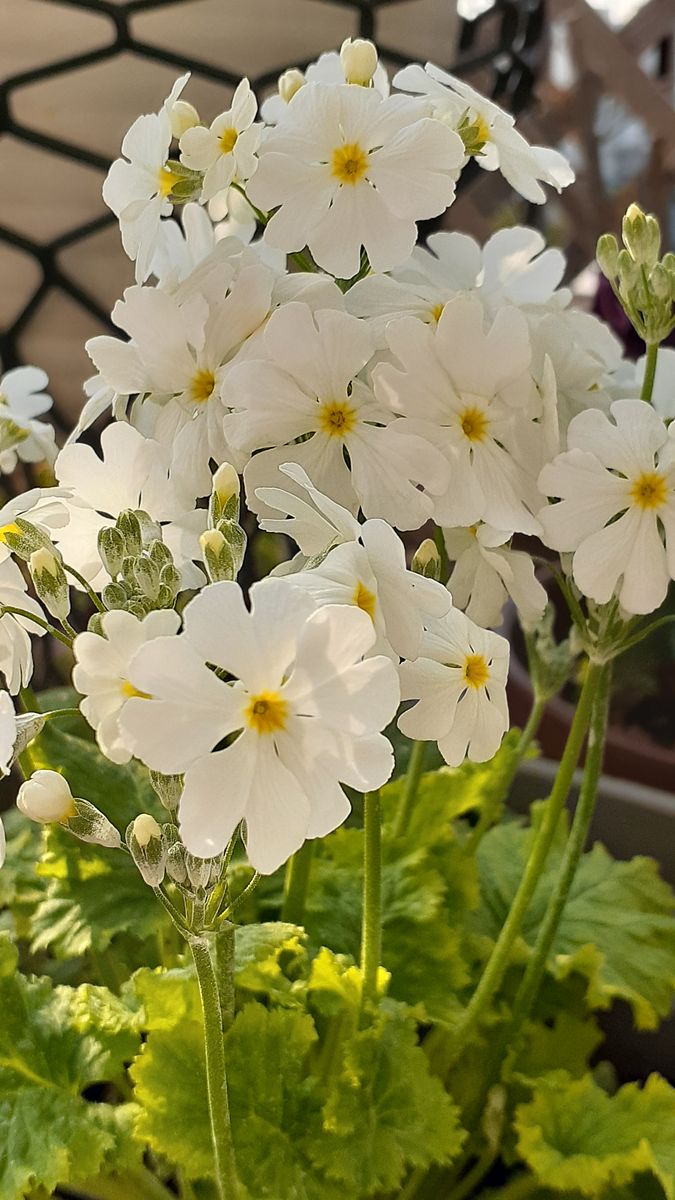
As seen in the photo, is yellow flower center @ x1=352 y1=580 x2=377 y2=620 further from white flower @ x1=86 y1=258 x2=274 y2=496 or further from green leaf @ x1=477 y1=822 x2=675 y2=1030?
green leaf @ x1=477 y1=822 x2=675 y2=1030

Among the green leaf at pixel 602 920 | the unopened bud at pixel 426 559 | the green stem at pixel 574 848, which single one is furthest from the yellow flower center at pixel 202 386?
the green leaf at pixel 602 920

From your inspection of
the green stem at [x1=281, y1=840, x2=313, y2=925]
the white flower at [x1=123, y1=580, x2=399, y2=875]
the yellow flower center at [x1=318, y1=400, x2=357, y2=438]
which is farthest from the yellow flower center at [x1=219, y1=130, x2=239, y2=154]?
the green stem at [x1=281, y1=840, x2=313, y2=925]

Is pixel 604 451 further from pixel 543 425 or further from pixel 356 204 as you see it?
pixel 356 204

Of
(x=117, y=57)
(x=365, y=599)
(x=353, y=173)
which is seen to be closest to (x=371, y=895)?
(x=365, y=599)

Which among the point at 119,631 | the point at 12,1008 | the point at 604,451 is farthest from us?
the point at 12,1008

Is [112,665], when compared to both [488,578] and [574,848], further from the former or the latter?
Answer: [574,848]

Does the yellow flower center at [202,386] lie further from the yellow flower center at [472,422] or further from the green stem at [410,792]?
the green stem at [410,792]

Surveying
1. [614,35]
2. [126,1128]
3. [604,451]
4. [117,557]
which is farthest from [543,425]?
[614,35]
